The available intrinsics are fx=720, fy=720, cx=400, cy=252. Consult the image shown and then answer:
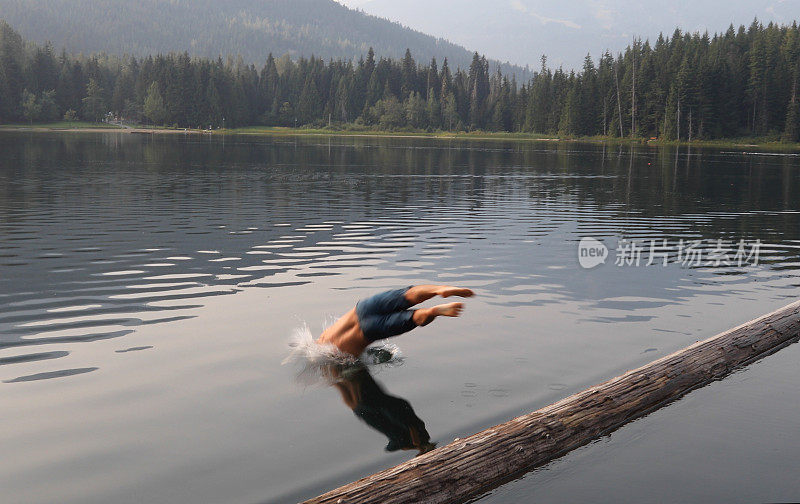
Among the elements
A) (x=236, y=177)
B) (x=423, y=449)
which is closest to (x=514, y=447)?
(x=423, y=449)

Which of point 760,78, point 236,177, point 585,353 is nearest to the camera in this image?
point 585,353

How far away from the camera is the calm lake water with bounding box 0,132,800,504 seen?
8938 millimetres

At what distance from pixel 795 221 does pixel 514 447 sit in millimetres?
31305

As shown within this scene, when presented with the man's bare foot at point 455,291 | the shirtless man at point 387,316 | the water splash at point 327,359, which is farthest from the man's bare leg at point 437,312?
the water splash at point 327,359

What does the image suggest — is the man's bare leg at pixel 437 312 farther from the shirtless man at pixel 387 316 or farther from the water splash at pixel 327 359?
the water splash at pixel 327 359

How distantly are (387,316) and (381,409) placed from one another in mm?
1483

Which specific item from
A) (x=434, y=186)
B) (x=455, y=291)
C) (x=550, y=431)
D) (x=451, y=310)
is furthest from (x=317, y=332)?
Result: (x=434, y=186)

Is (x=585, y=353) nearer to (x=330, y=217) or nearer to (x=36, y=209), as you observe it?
(x=330, y=217)

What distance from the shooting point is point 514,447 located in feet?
28.1

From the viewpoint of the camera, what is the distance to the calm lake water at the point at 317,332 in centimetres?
894

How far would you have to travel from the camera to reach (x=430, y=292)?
10.7m

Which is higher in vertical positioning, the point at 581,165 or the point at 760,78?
the point at 760,78

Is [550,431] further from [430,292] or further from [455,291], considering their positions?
[430,292]

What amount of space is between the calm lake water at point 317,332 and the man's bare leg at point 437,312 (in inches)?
56.4
